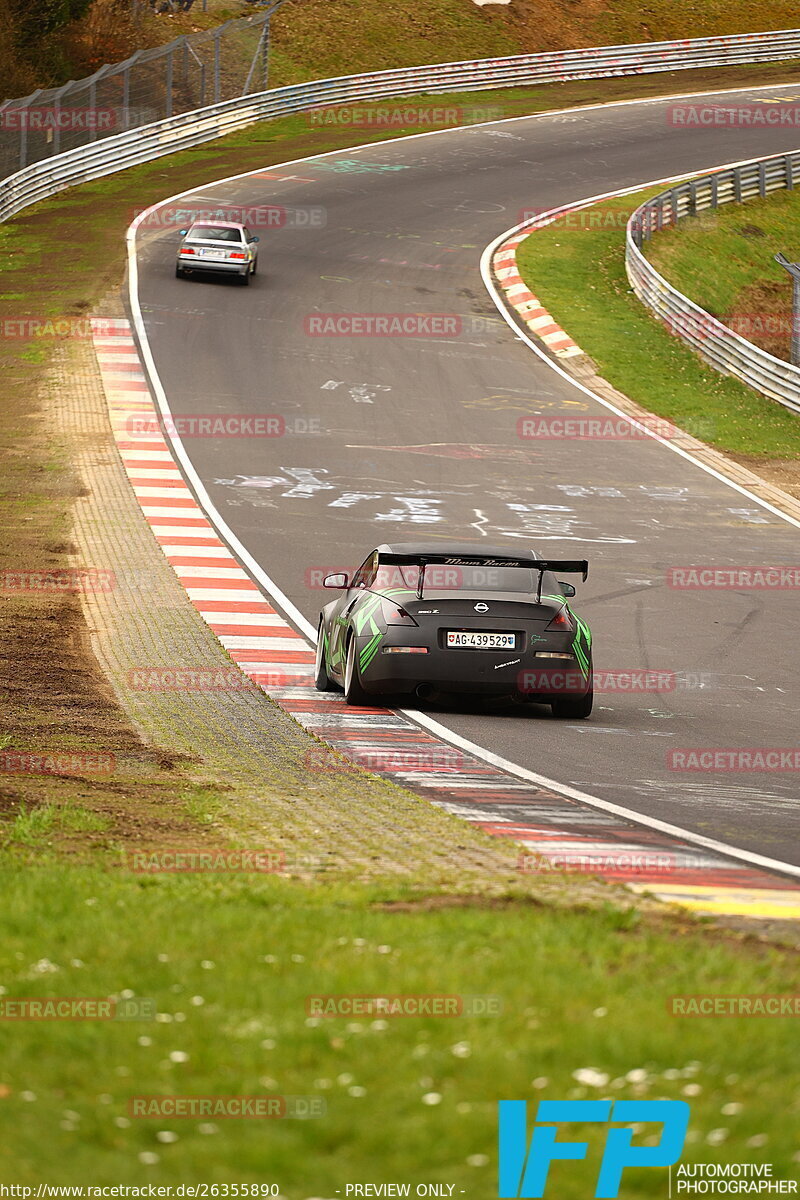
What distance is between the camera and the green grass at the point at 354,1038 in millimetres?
3994

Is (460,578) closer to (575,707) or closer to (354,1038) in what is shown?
(575,707)

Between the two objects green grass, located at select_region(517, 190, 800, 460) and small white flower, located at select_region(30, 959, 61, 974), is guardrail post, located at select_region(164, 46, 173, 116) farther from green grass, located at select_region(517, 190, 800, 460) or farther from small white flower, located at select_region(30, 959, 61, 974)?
small white flower, located at select_region(30, 959, 61, 974)

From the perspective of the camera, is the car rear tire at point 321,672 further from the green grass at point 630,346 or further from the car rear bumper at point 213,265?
the car rear bumper at point 213,265

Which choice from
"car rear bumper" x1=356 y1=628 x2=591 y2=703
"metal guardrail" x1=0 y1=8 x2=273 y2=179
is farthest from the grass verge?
"car rear bumper" x1=356 y1=628 x2=591 y2=703

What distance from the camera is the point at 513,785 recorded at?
1047 cm

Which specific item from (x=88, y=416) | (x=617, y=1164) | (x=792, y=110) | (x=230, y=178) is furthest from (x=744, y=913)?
(x=792, y=110)

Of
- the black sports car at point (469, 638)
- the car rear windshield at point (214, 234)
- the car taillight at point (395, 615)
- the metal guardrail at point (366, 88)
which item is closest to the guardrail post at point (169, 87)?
the metal guardrail at point (366, 88)

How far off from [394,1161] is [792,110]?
6576 centimetres

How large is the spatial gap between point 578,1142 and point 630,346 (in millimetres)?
34124

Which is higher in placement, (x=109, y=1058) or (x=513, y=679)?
(x=109, y=1058)

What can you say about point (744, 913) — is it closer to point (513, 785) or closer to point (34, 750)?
point (513, 785)

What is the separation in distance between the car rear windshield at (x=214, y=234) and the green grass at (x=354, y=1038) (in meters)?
34.5

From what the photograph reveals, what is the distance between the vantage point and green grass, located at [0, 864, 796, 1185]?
3.99m

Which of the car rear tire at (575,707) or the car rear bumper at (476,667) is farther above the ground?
the car rear bumper at (476,667)
